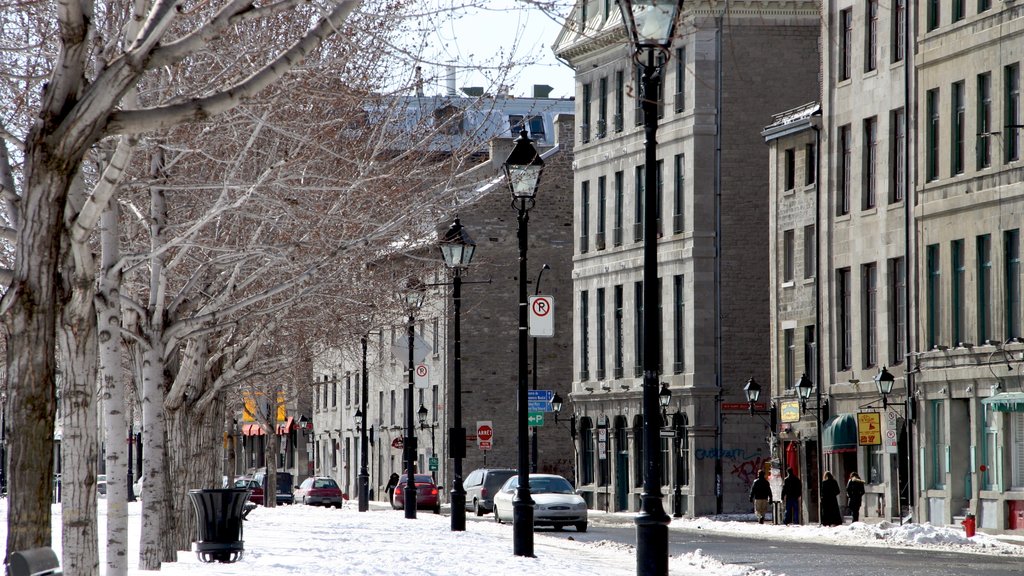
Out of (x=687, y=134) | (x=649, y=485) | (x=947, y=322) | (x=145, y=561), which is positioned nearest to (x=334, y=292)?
(x=145, y=561)

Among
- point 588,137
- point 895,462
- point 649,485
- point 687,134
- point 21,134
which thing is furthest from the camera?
point 588,137

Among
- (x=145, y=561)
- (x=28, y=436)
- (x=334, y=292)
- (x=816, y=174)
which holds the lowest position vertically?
(x=145, y=561)

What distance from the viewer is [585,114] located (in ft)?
225

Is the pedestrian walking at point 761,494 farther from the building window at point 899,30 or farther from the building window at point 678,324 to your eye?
the building window at point 678,324

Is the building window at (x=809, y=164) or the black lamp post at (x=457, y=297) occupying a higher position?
the building window at (x=809, y=164)

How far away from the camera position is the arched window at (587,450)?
6762 cm

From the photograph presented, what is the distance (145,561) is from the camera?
64.1 feet

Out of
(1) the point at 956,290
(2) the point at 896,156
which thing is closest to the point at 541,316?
(1) the point at 956,290

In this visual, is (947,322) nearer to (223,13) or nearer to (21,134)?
(21,134)

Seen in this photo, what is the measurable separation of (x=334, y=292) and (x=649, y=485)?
1602 cm

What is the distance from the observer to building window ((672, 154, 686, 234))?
61531 mm

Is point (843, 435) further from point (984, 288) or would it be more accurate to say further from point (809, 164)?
point (809, 164)

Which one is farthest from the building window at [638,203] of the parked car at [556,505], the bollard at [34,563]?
the bollard at [34,563]

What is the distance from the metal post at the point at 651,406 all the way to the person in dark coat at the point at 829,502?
29.2 metres
